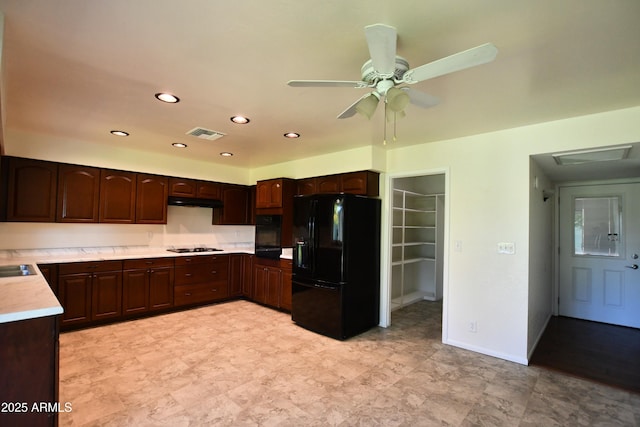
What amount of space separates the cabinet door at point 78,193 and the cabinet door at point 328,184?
3006 millimetres

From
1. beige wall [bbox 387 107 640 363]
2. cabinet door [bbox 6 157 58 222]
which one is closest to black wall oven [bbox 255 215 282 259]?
beige wall [bbox 387 107 640 363]

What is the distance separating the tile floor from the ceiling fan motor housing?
2.25m

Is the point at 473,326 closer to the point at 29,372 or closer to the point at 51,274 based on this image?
the point at 29,372

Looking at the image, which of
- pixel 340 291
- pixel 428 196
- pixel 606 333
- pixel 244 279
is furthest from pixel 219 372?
pixel 606 333

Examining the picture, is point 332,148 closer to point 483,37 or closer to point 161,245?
point 483,37

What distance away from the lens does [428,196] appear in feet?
18.6

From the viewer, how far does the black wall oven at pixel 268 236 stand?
15.7 ft

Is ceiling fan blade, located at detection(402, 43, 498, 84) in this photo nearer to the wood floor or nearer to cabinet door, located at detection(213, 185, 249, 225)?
the wood floor

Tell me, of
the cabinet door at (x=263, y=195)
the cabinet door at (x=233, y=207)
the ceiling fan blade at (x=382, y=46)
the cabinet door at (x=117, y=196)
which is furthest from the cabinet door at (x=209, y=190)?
the ceiling fan blade at (x=382, y=46)

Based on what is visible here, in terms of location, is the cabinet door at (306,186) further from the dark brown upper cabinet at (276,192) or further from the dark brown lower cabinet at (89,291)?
the dark brown lower cabinet at (89,291)

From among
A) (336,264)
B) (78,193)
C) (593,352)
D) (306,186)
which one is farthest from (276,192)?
(593,352)

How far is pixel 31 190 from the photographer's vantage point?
12.1ft

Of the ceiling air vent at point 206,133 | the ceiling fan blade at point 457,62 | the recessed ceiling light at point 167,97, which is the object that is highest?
the recessed ceiling light at point 167,97

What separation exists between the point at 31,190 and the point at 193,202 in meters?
1.91
